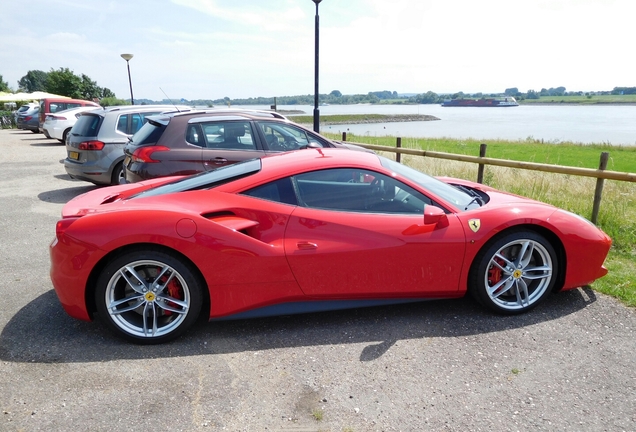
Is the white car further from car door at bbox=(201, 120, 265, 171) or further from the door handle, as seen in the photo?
the door handle

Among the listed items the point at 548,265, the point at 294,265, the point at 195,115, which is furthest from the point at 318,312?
the point at 195,115

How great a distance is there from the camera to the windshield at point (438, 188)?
3912 millimetres

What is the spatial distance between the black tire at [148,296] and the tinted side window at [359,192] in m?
1.09

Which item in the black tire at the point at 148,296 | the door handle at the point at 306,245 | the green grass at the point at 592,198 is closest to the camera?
the black tire at the point at 148,296

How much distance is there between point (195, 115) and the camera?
22.6 ft

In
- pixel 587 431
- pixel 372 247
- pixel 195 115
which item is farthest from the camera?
pixel 195 115

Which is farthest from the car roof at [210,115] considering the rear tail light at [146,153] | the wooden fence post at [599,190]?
the wooden fence post at [599,190]

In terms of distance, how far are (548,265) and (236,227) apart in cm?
254

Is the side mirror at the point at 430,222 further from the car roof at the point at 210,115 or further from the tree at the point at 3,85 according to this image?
the tree at the point at 3,85

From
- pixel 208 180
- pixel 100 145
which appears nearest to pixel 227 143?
pixel 208 180

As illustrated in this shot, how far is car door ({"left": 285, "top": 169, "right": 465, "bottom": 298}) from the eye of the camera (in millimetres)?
3523

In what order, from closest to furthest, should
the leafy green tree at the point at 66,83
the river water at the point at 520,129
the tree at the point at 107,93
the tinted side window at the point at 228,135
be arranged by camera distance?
the tinted side window at the point at 228,135
the river water at the point at 520,129
the leafy green tree at the point at 66,83
the tree at the point at 107,93

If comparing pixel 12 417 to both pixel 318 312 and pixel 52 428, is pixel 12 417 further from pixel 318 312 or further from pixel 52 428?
pixel 318 312

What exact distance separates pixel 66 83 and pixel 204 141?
55731mm
